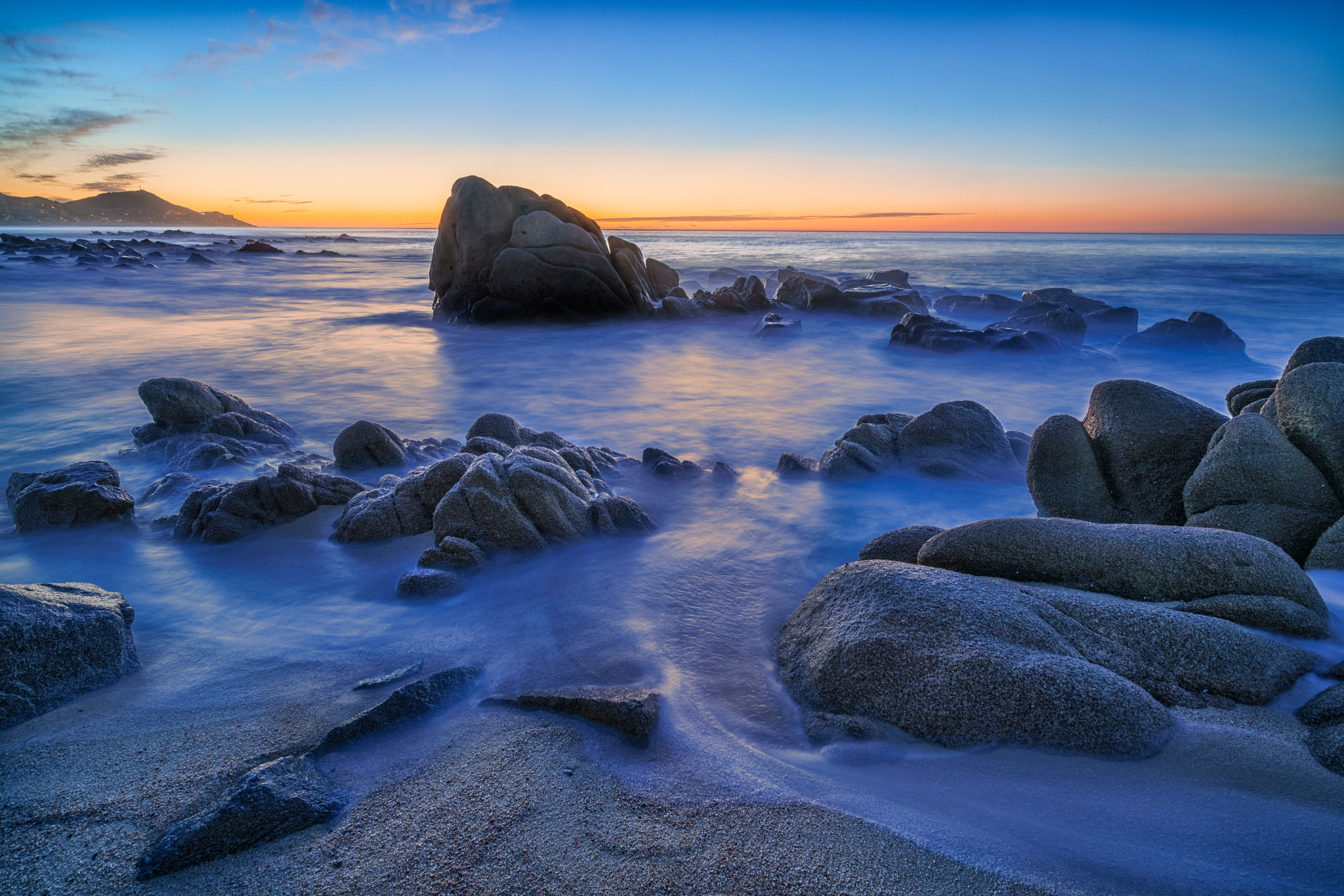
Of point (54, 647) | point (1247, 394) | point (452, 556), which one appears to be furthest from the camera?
point (1247, 394)

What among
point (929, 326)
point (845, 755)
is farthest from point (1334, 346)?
point (929, 326)

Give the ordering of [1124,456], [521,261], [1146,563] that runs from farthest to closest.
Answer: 1. [521,261]
2. [1124,456]
3. [1146,563]

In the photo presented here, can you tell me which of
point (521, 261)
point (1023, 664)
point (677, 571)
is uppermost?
point (521, 261)

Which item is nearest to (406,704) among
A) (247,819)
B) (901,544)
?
(247,819)

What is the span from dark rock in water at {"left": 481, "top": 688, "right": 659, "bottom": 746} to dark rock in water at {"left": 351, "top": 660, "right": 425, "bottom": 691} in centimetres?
48

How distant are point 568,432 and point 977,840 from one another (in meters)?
6.74

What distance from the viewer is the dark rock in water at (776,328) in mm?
15398

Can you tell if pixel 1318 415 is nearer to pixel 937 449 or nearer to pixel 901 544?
pixel 901 544

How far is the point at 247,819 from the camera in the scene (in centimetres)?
190

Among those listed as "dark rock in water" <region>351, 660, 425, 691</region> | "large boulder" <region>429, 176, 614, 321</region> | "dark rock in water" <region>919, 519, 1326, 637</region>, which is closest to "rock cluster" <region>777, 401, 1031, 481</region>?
"dark rock in water" <region>919, 519, 1326, 637</region>

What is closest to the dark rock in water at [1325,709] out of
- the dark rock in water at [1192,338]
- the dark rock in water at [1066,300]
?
the dark rock in water at [1192,338]

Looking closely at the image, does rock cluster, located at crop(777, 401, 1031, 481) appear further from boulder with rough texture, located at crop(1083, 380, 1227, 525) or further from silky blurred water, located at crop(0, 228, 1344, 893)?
boulder with rough texture, located at crop(1083, 380, 1227, 525)

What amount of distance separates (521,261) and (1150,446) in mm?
13754

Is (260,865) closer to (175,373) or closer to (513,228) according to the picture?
(175,373)
